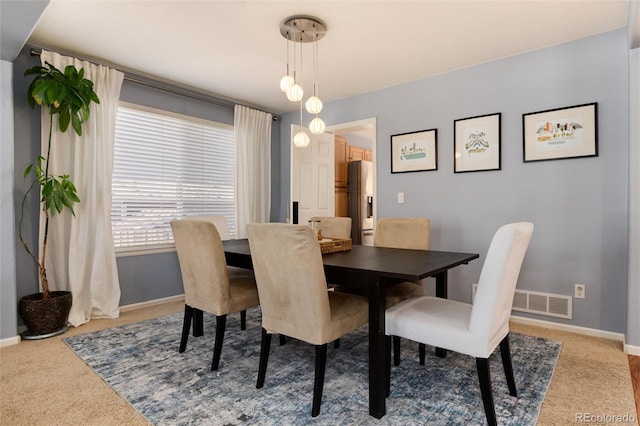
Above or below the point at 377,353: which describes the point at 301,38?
above

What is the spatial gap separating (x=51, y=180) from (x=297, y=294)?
233cm

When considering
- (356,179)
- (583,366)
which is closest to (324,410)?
(583,366)

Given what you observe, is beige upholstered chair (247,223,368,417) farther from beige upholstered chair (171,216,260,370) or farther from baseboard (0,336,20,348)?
baseboard (0,336,20,348)

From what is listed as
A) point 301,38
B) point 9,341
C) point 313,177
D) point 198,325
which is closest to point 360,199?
point 313,177

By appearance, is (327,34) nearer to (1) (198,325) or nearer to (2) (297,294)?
(2) (297,294)

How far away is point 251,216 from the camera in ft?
14.7

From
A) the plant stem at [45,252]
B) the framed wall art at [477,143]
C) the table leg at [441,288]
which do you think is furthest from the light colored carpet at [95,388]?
the framed wall art at [477,143]

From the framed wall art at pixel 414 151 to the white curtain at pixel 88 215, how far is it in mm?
2854

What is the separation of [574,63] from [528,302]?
6.62 ft

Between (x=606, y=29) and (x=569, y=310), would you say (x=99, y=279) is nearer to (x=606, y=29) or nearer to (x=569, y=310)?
(x=569, y=310)

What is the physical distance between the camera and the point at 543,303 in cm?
295

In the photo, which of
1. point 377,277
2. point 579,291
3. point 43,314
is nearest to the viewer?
point 377,277

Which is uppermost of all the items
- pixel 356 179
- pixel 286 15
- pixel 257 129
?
pixel 286 15

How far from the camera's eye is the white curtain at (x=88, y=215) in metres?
2.98
